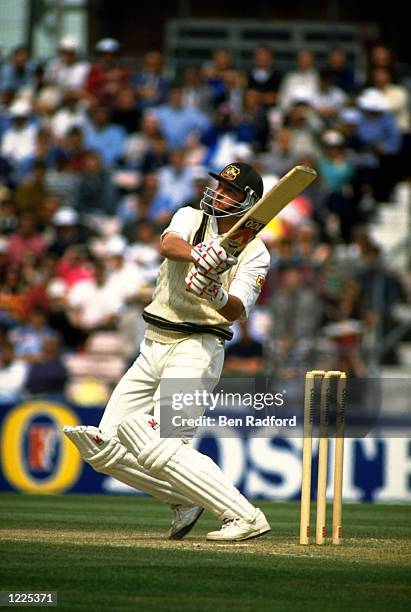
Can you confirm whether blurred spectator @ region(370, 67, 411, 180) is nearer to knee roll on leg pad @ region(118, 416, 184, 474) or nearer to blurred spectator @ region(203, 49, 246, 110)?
blurred spectator @ region(203, 49, 246, 110)

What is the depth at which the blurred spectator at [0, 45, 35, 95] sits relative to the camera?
17.3m

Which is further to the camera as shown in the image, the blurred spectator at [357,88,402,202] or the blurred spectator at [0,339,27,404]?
the blurred spectator at [357,88,402,202]

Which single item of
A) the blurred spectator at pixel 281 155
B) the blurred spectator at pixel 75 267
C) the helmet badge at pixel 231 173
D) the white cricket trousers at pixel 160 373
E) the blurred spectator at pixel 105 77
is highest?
the blurred spectator at pixel 105 77

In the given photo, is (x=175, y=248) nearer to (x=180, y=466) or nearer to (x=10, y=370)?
(x=180, y=466)

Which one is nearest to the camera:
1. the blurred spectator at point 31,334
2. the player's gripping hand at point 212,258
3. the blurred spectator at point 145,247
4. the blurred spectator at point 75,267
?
the player's gripping hand at point 212,258

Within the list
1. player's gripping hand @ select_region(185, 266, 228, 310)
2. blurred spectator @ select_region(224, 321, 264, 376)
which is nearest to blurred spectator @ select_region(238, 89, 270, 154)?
blurred spectator @ select_region(224, 321, 264, 376)

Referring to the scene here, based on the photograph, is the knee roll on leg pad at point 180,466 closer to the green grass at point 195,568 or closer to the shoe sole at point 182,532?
the green grass at point 195,568

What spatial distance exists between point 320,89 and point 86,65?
10.9 ft

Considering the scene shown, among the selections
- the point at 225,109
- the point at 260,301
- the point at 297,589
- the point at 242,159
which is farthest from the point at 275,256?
the point at 297,589

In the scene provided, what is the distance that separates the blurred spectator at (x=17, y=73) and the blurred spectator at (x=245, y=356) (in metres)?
6.35

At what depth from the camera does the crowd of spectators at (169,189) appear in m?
12.3

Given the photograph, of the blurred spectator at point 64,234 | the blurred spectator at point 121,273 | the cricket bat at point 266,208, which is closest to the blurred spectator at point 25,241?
the blurred spectator at point 64,234

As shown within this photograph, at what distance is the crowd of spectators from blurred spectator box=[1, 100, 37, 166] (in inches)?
0.9

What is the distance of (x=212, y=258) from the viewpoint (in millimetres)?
6207
